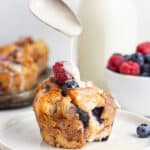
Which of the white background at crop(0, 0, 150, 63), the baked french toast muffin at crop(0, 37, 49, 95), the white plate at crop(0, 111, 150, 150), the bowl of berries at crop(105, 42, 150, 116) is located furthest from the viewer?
the white background at crop(0, 0, 150, 63)

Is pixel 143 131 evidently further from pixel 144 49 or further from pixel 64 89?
pixel 144 49

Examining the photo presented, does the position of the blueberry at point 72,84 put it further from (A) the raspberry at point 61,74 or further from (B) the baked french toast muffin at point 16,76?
(B) the baked french toast muffin at point 16,76

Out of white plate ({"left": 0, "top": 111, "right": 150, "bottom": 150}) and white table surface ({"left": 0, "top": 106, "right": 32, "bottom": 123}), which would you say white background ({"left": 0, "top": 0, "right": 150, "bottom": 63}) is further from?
white plate ({"left": 0, "top": 111, "right": 150, "bottom": 150})

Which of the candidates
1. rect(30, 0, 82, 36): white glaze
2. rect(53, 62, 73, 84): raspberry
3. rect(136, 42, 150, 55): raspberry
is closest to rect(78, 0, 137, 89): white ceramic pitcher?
rect(136, 42, 150, 55): raspberry

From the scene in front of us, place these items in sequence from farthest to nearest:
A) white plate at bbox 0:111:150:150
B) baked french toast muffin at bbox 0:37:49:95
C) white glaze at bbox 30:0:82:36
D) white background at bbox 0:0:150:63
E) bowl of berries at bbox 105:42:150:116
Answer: white background at bbox 0:0:150:63 → baked french toast muffin at bbox 0:37:49:95 → bowl of berries at bbox 105:42:150:116 → white glaze at bbox 30:0:82:36 → white plate at bbox 0:111:150:150

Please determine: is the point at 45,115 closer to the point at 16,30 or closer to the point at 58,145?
the point at 58,145

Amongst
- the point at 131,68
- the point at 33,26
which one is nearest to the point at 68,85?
the point at 131,68

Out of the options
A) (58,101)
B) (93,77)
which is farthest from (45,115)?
(93,77)
